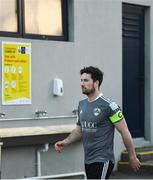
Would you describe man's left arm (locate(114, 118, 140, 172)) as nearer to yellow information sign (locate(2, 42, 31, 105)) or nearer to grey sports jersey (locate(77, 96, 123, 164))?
grey sports jersey (locate(77, 96, 123, 164))

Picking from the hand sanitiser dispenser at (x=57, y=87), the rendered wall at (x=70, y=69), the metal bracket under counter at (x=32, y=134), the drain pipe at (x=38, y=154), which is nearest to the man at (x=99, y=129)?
the metal bracket under counter at (x=32, y=134)

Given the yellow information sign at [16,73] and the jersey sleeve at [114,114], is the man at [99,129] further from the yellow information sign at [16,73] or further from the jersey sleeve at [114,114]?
the yellow information sign at [16,73]

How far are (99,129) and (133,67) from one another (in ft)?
17.8

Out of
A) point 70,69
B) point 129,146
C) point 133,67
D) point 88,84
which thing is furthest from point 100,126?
point 133,67

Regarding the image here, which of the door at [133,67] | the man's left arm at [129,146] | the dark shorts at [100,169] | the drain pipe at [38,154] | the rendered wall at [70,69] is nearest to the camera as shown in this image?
the man's left arm at [129,146]

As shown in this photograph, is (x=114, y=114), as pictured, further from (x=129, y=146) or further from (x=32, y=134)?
(x=32, y=134)

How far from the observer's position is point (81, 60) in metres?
9.89

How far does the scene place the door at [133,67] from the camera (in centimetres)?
1122

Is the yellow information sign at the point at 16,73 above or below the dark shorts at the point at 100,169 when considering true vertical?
above

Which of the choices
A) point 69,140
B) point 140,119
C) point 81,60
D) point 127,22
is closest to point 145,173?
point 140,119

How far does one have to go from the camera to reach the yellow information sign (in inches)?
343

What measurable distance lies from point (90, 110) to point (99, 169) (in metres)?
0.63

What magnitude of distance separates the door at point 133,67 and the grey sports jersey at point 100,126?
505 cm

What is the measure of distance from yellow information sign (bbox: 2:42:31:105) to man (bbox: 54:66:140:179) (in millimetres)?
2692
